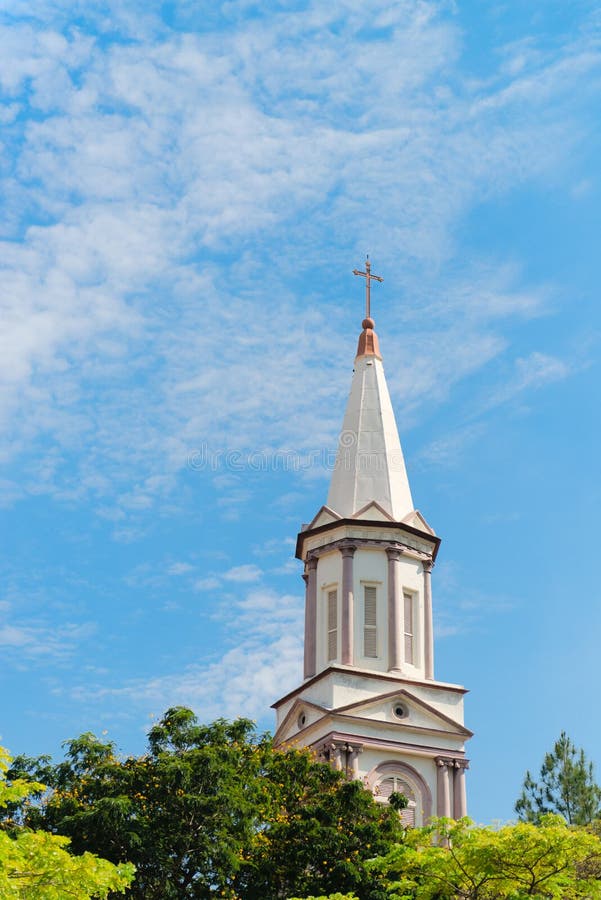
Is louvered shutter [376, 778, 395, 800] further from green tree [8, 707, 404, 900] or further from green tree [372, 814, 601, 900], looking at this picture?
green tree [372, 814, 601, 900]

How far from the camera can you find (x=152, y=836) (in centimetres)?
2878

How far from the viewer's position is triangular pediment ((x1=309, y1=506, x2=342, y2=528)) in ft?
139

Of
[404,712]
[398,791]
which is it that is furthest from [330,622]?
[398,791]

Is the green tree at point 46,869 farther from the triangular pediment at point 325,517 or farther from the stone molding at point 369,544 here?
the triangular pediment at point 325,517

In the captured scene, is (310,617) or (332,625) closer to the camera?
(332,625)

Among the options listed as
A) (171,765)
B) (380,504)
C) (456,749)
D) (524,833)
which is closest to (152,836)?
(171,765)

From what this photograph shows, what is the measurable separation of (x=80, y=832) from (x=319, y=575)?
1559 centimetres

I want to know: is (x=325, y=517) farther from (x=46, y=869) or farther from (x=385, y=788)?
(x=46, y=869)

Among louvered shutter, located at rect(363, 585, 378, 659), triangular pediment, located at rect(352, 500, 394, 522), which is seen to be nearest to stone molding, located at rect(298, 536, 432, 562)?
triangular pediment, located at rect(352, 500, 394, 522)

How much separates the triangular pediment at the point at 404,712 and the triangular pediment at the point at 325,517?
581 centimetres

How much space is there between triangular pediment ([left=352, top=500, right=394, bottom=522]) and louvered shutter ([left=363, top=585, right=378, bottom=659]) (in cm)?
214

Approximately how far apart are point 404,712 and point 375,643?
2.25 meters

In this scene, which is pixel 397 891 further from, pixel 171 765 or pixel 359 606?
pixel 359 606

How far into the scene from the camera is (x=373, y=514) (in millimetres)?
42312
